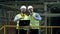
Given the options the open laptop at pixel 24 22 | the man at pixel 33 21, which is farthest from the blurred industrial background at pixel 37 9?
the open laptop at pixel 24 22

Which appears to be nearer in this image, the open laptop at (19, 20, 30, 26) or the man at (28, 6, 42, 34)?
the open laptop at (19, 20, 30, 26)

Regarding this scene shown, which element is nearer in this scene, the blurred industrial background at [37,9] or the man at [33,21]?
the man at [33,21]

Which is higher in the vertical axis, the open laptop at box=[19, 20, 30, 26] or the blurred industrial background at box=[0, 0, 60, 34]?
the blurred industrial background at box=[0, 0, 60, 34]

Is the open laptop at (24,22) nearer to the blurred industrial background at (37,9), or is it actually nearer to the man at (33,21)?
the man at (33,21)

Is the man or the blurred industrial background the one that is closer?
the man

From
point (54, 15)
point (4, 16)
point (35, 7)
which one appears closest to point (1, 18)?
point (4, 16)

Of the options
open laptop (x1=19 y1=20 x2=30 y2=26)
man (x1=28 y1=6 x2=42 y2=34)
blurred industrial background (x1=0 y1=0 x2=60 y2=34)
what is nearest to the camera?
open laptop (x1=19 y1=20 x2=30 y2=26)

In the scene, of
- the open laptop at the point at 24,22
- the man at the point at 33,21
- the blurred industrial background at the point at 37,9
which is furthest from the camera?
the blurred industrial background at the point at 37,9

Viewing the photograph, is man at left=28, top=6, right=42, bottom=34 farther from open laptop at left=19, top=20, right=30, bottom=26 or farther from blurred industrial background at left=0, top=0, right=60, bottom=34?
blurred industrial background at left=0, top=0, right=60, bottom=34

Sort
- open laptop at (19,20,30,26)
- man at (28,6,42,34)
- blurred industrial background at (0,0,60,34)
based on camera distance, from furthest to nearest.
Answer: blurred industrial background at (0,0,60,34) → man at (28,6,42,34) → open laptop at (19,20,30,26)

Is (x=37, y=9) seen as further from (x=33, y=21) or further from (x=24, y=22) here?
(x=24, y=22)

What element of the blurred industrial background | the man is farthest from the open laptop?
the blurred industrial background

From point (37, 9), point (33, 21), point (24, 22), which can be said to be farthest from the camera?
point (37, 9)

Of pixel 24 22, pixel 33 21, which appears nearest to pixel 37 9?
pixel 33 21
